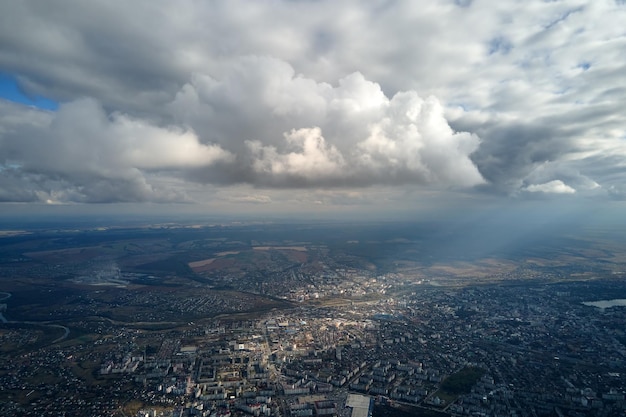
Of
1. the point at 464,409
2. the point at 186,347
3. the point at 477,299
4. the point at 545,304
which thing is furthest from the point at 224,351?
the point at 545,304

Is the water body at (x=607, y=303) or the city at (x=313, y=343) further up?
the water body at (x=607, y=303)

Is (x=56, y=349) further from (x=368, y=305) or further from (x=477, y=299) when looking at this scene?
(x=477, y=299)

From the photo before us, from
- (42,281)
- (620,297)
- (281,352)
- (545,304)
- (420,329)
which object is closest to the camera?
(281,352)

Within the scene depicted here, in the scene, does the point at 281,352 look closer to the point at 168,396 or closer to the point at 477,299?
the point at 168,396

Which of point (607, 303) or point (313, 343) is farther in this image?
point (607, 303)

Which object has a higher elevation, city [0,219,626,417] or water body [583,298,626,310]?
water body [583,298,626,310]

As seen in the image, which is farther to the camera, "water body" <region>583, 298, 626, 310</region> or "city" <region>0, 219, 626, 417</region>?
"water body" <region>583, 298, 626, 310</region>

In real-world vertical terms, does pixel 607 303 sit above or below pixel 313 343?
above

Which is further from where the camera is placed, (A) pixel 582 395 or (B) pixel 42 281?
(B) pixel 42 281

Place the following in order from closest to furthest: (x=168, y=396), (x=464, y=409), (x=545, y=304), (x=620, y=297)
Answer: (x=464, y=409) → (x=168, y=396) → (x=545, y=304) → (x=620, y=297)

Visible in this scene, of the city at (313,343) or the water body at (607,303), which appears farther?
the water body at (607,303)
